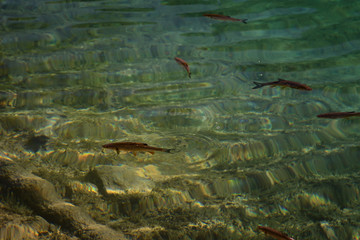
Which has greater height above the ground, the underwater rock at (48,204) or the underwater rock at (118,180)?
the underwater rock at (48,204)

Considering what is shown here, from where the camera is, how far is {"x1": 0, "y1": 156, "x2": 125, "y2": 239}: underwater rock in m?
2.62

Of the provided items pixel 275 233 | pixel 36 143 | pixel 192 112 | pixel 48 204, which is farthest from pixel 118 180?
pixel 192 112

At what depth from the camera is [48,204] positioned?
2861mm

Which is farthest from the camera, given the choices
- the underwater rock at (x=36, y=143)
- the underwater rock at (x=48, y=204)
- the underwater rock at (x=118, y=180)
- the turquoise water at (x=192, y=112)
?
the underwater rock at (x=36, y=143)

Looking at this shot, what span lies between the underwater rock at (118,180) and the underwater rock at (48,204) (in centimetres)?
49

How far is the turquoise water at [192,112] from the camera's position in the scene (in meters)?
3.24

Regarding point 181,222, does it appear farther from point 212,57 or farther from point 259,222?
point 212,57

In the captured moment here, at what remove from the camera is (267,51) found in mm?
7355

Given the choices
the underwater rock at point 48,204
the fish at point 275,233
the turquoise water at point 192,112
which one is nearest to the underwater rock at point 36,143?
the turquoise water at point 192,112

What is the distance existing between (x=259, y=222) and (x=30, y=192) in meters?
2.25

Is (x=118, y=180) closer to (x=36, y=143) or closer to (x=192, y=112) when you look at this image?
(x=36, y=143)

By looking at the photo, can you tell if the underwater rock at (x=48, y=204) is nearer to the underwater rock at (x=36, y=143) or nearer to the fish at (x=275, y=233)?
the underwater rock at (x=36, y=143)

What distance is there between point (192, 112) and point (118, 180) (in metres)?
2.14

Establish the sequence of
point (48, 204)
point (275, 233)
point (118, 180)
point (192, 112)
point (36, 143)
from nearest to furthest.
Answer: point (275, 233) → point (48, 204) → point (118, 180) → point (36, 143) → point (192, 112)
